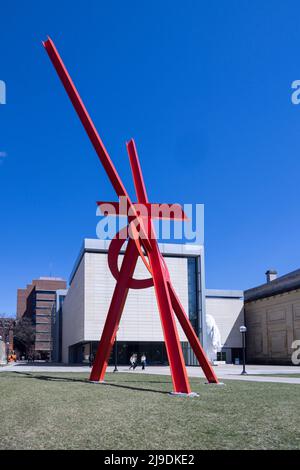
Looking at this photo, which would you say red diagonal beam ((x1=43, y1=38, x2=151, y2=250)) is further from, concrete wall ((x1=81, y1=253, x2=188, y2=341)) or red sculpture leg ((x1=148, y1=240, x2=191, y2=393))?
concrete wall ((x1=81, y1=253, x2=188, y2=341))

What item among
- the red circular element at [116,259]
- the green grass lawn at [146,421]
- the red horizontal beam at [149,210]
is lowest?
the green grass lawn at [146,421]

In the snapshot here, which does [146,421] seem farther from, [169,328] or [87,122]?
[87,122]

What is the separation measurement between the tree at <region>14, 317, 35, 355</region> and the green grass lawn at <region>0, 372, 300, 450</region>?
94.4 m

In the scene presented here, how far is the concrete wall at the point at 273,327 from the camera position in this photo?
5700 cm

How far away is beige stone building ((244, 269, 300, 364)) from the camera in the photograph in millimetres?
57050

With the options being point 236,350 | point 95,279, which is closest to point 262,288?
point 236,350

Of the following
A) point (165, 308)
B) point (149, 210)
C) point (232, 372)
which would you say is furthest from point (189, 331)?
point (232, 372)

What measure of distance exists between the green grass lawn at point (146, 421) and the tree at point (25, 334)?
94357 mm

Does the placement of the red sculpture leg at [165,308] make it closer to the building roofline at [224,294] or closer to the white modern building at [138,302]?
the white modern building at [138,302]

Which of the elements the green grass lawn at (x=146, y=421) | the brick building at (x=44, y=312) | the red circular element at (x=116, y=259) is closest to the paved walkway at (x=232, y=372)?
the red circular element at (x=116, y=259)

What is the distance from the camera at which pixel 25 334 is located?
106 meters

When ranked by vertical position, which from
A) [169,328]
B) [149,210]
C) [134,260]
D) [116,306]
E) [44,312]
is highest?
[149,210]

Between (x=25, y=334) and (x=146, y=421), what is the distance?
100918 millimetres
